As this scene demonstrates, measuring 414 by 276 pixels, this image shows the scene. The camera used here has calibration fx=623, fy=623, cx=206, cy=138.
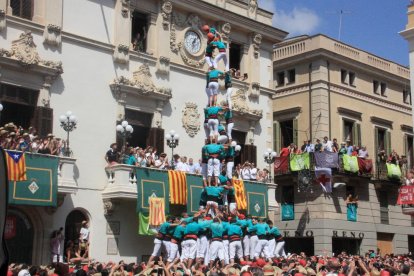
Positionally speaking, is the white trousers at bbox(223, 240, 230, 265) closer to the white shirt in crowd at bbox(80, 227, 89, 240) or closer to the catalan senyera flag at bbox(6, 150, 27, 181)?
the catalan senyera flag at bbox(6, 150, 27, 181)

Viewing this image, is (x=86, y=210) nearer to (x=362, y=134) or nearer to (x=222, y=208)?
(x=222, y=208)

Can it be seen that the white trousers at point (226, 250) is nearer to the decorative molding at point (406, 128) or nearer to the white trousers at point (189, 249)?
the white trousers at point (189, 249)

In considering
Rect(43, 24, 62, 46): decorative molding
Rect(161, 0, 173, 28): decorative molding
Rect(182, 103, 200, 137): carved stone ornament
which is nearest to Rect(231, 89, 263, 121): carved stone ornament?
Rect(182, 103, 200, 137): carved stone ornament

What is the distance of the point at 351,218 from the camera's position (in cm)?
3447

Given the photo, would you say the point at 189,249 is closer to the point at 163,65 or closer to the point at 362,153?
the point at 163,65

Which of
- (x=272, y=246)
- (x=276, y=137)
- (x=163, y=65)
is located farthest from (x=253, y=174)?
(x=272, y=246)

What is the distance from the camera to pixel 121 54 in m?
26.6

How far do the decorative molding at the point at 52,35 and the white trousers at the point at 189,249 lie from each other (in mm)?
10608

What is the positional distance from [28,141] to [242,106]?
12146 millimetres

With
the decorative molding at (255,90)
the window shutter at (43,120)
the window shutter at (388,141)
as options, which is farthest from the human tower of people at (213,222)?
the window shutter at (388,141)

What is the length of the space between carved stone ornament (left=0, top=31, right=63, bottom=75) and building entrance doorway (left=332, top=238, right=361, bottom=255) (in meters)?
18.2

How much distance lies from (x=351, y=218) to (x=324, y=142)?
4734 mm

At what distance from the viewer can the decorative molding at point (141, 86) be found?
85.8 feet

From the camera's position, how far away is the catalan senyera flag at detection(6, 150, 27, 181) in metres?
20.9
